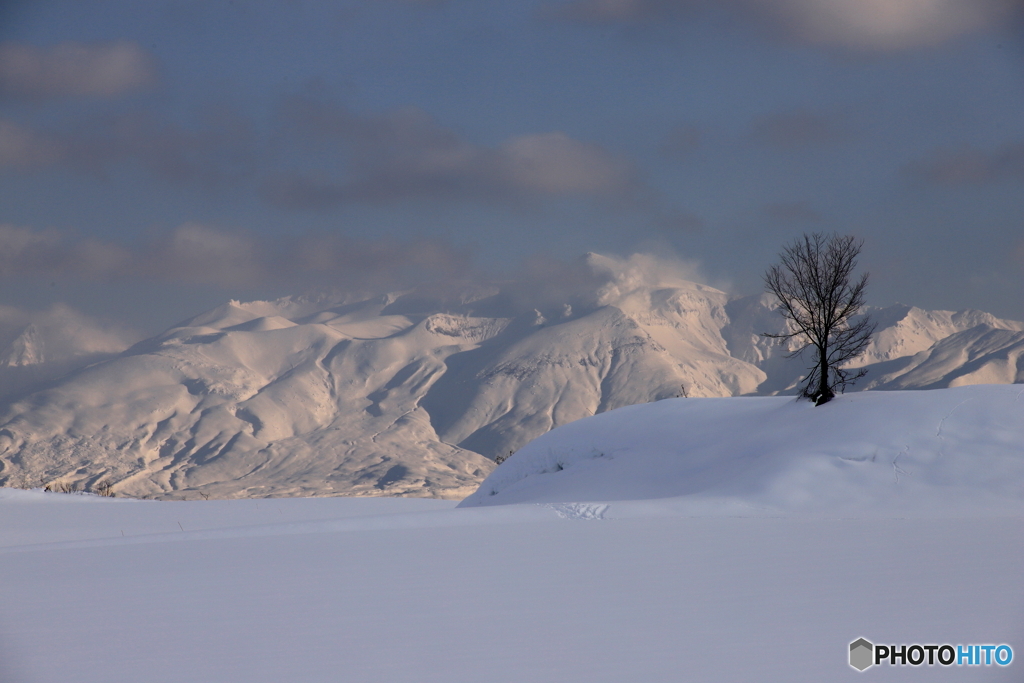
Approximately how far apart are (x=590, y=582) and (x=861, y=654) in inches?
137

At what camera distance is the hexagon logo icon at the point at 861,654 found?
21.8 feet

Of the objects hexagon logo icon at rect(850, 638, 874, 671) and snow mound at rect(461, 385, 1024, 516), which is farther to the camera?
snow mound at rect(461, 385, 1024, 516)

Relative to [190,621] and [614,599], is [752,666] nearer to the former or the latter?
[614,599]

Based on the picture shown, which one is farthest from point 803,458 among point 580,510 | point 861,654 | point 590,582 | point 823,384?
point 861,654

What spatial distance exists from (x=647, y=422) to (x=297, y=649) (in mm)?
20500

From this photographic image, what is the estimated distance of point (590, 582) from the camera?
9688mm

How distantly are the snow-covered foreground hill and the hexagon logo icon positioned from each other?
3.3 inches

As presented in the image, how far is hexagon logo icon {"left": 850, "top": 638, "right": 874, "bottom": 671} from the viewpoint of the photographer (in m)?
6.63

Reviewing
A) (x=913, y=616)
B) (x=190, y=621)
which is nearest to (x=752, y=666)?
(x=913, y=616)

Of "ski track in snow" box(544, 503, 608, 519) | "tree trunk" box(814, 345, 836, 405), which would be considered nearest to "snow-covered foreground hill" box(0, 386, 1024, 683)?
"ski track in snow" box(544, 503, 608, 519)

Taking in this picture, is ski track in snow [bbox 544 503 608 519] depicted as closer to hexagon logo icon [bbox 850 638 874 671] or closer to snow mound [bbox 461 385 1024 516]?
snow mound [bbox 461 385 1024 516]

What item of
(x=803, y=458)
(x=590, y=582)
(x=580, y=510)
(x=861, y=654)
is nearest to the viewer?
(x=861, y=654)

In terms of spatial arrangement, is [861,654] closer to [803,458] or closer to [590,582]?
[590,582]

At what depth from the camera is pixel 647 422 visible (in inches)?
1061
